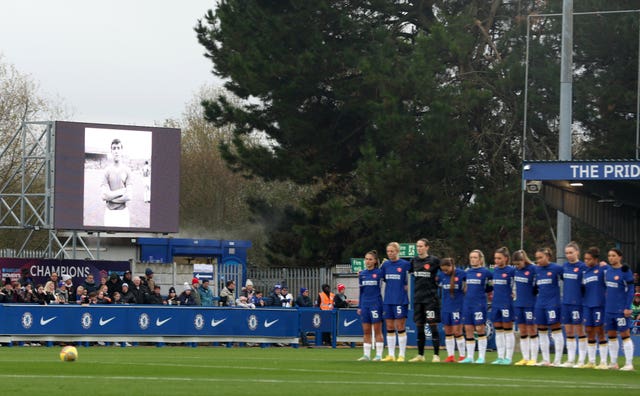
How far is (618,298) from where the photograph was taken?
2350cm

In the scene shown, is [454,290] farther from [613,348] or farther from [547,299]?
[613,348]

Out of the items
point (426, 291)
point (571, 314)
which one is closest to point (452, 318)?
point (426, 291)

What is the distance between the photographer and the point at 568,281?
24203mm

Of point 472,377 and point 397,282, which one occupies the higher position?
point 397,282

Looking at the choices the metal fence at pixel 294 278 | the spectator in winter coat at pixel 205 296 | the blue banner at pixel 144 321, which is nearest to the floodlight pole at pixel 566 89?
the blue banner at pixel 144 321

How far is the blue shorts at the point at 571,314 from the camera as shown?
24125 millimetres

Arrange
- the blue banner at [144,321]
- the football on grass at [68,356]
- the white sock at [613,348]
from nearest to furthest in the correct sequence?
the football on grass at [68,356] < the white sock at [613,348] < the blue banner at [144,321]

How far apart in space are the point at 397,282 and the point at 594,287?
139 inches

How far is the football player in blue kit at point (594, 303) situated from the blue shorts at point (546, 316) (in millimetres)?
553

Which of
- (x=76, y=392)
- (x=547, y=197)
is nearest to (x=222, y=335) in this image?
(x=547, y=197)

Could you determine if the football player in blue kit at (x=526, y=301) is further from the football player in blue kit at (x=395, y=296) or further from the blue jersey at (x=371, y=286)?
the blue jersey at (x=371, y=286)

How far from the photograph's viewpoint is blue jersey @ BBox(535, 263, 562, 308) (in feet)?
79.9

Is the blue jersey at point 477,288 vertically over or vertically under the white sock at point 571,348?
over

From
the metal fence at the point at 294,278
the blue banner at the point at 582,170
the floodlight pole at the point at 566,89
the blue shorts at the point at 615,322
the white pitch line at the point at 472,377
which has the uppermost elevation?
the floodlight pole at the point at 566,89
